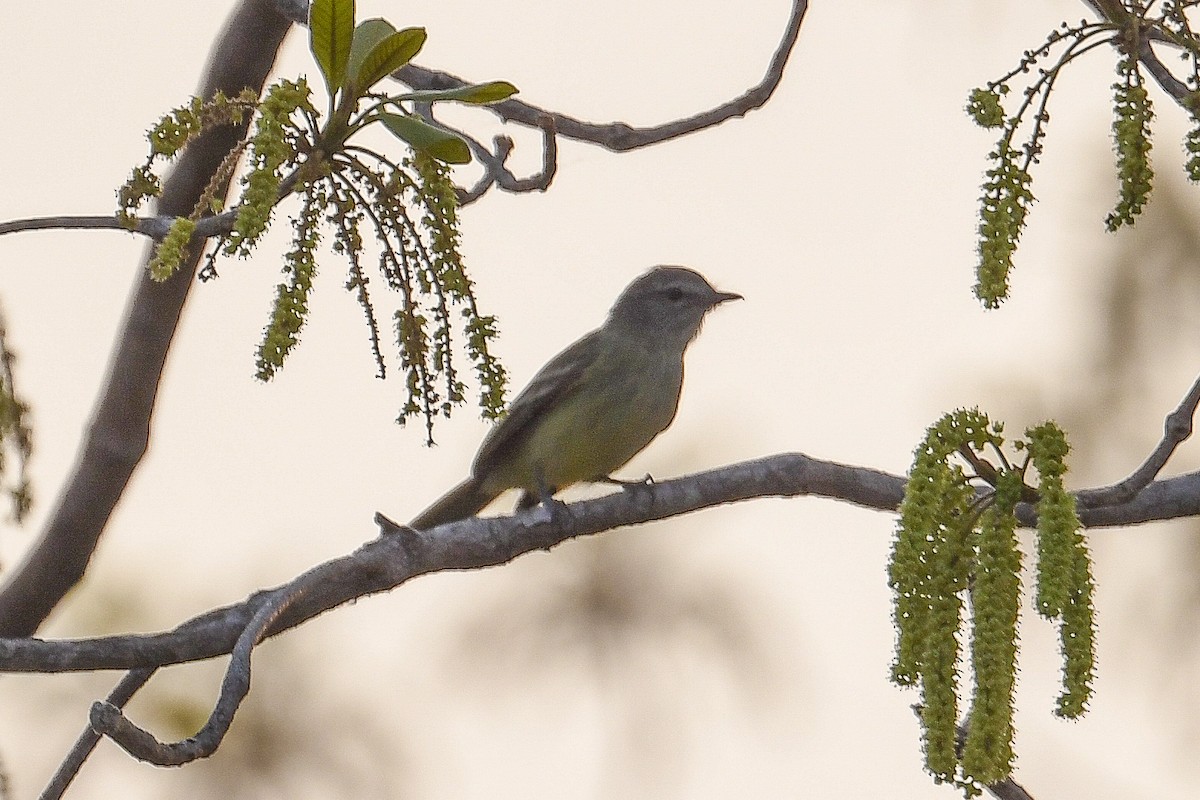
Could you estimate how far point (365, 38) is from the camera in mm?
3117

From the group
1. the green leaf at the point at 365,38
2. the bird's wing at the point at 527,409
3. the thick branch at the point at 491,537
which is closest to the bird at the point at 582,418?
the bird's wing at the point at 527,409

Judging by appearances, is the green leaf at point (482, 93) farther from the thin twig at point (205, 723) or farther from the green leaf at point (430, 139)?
the thin twig at point (205, 723)

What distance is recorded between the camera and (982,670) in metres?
2.58

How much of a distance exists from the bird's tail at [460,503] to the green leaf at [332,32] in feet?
11.6

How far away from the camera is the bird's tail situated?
21.1 feet

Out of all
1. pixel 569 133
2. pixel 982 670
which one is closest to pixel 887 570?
pixel 982 670

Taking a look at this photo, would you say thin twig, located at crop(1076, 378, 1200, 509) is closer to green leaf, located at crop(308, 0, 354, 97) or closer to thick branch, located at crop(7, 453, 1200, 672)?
thick branch, located at crop(7, 453, 1200, 672)

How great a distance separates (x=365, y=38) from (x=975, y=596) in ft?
5.13

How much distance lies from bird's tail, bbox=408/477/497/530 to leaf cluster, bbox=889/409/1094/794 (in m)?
3.73

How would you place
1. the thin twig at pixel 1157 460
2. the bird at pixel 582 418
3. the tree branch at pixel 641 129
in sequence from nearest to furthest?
the thin twig at pixel 1157 460, the tree branch at pixel 641 129, the bird at pixel 582 418

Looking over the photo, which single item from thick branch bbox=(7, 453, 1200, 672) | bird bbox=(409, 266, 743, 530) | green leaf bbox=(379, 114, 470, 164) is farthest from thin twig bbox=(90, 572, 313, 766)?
bird bbox=(409, 266, 743, 530)

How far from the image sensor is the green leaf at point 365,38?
3.01 m

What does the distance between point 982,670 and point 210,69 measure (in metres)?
3.05

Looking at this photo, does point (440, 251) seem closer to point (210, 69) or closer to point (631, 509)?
point (631, 509)
